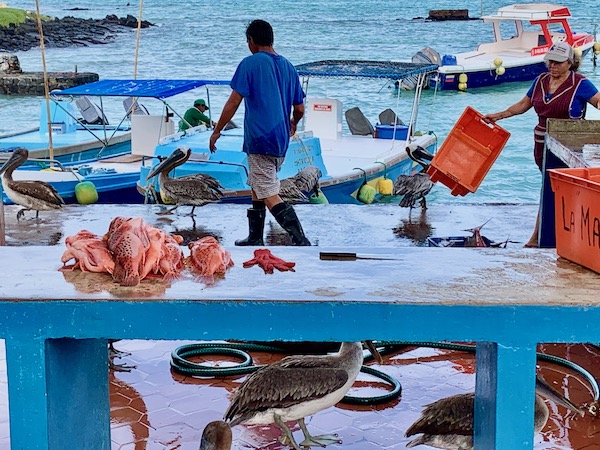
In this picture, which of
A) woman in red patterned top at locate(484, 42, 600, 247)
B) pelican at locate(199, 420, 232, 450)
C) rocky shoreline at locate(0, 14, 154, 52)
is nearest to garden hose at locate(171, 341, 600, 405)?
→ pelican at locate(199, 420, 232, 450)

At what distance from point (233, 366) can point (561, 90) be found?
12.5 ft

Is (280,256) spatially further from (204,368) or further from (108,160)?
(108,160)

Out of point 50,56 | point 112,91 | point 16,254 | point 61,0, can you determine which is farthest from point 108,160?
point 61,0

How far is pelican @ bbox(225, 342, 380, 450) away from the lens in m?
4.52

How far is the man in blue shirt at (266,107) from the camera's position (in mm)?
7820

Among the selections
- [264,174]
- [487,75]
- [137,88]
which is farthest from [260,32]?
[487,75]

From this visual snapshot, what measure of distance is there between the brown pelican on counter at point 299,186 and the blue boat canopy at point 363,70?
8.56ft

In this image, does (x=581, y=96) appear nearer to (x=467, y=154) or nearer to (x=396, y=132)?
(x=467, y=154)

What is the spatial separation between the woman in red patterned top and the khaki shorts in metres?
2.10

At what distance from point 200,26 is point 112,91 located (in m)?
78.9

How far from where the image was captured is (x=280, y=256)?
445 centimetres

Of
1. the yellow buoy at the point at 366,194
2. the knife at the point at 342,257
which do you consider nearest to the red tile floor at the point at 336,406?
the knife at the point at 342,257

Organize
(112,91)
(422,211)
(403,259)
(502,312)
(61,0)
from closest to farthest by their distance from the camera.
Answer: (502,312) < (403,259) < (422,211) < (112,91) < (61,0)

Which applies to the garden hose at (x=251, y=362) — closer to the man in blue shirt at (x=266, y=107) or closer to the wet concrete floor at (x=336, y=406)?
the wet concrete floor at (x=336, y=406)
